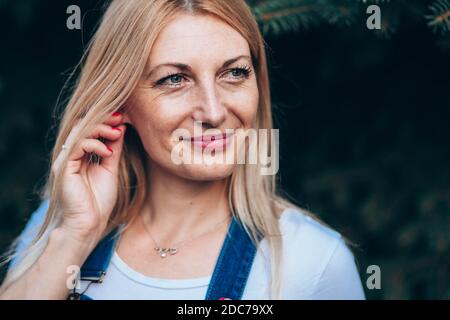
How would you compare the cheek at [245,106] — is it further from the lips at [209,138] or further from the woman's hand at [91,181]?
the woman's hand at [91,181]

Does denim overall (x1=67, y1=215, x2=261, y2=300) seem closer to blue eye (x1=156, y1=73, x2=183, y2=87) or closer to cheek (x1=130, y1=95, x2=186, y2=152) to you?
cheek (x1=130, y1=95, x2=186, y2=152)

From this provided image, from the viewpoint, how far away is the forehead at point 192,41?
1977mm

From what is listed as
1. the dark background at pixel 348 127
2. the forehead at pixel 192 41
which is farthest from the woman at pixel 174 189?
the dark background at pixel 348 127

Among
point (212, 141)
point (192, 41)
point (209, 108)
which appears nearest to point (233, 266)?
point (212, 141)

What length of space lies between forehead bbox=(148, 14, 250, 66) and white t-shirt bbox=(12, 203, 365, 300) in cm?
68

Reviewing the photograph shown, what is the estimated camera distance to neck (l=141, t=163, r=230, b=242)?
226 centimetres

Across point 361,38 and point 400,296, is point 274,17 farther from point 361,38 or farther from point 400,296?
point 400,296

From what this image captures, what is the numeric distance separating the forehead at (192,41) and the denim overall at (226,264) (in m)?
0.62

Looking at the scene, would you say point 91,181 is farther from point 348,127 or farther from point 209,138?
point 348,127

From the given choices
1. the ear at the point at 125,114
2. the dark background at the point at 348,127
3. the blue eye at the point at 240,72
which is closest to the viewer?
the blue eye at the point at 240,72

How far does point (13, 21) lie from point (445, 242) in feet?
7.34

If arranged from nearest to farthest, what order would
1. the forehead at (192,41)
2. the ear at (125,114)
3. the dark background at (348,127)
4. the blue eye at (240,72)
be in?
the forehead at (192,41), the blue eye at (240,72), the ear at (125,114), the dark background at (348,127)

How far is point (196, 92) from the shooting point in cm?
202

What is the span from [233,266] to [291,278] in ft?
0.66
